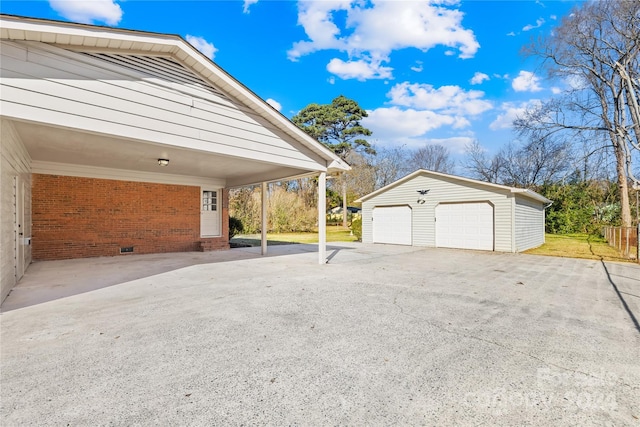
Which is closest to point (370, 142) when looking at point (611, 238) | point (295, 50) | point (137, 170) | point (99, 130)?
point (295, 50)

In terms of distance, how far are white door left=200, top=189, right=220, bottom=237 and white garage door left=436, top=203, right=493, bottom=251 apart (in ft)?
30.7

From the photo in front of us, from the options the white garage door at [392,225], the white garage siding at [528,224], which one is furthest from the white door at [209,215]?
the white garage siding at [528,224]

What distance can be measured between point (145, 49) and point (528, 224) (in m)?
14.7

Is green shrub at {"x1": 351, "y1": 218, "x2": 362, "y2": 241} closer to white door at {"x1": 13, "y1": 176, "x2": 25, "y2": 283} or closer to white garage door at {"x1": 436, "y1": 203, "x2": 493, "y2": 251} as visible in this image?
white garage door at {"x1": 436, "y1": 203, "x2": 493, "y2": 251}

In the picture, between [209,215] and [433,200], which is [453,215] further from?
[209,215]

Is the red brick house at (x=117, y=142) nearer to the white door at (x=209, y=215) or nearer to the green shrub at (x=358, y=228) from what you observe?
the white door at (x=209, y=215)

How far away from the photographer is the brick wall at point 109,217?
8391 mm

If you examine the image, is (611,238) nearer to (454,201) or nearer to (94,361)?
(454,201)

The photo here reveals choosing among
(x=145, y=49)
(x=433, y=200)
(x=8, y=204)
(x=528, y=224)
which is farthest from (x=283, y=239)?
(x=145, y=49)

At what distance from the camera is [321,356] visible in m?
2.71

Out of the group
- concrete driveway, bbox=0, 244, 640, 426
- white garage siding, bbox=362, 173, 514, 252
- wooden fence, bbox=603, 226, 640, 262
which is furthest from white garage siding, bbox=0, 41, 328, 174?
wooden fence, bbox=603, 226, 640, 262

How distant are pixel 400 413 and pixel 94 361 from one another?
256 cm

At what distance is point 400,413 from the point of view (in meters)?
1.92

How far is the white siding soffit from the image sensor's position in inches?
144
